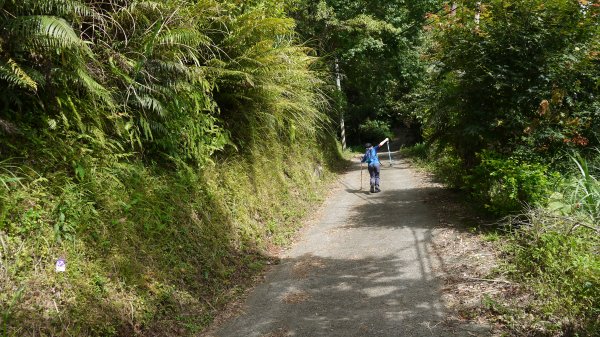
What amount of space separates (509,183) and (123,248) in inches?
224

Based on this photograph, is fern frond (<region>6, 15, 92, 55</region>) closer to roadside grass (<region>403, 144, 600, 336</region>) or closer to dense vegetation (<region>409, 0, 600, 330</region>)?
roadside grass (<region>403, 144, 600, 336</region>)

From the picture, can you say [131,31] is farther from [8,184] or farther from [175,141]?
[8,184]

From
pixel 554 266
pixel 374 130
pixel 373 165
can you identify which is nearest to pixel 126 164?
pixel 554 266

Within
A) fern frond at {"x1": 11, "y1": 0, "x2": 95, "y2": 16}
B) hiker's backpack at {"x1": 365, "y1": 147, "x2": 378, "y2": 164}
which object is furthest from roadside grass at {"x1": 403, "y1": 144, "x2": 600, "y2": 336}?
hiker's backpack at {"x1": 365, "y1": 147, "x2": 378, "y2": 164}

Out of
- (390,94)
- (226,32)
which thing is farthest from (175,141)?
(390,94)

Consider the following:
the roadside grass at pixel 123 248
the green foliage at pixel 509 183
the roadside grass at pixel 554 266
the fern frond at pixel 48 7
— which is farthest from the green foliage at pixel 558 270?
the fern frond at pixel 48 7

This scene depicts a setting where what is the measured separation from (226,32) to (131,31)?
209 cm

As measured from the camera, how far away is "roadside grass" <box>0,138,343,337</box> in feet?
12.9

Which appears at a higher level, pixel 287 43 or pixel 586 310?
pixel 287 43

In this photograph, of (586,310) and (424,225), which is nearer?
(586,310)

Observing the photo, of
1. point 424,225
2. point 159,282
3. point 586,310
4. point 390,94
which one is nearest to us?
point 586,310

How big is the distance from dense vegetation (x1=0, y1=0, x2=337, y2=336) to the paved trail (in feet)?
2.27

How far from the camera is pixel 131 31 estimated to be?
235 inches

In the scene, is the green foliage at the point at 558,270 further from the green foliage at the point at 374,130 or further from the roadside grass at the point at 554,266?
the green foliage at the point at 374,130
